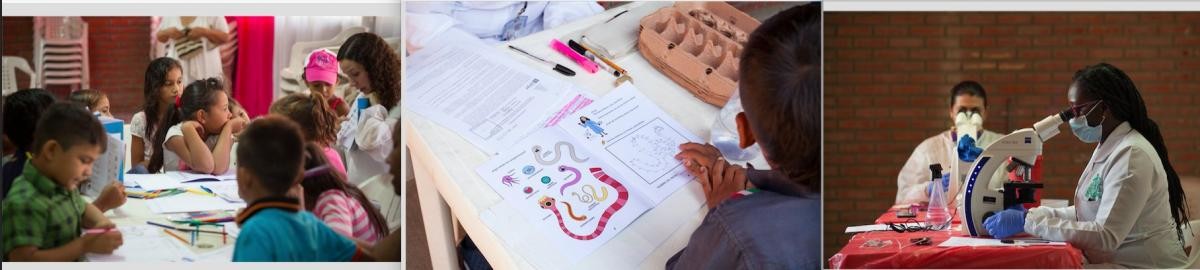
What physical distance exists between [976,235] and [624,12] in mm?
A: 1172

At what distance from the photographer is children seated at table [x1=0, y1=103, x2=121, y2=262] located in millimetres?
3355

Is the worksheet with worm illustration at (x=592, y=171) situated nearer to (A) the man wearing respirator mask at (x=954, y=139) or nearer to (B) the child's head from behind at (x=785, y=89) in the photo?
(B) the child's head from behind at (x=785, y=89)

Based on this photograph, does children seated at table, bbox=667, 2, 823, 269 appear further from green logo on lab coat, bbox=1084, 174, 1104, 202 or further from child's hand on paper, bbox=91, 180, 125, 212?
child's hand on paper, bbox=91, 180, 125, 212

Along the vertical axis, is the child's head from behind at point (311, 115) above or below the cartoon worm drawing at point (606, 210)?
above

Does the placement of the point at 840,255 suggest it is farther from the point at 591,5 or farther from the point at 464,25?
the point at 464,25

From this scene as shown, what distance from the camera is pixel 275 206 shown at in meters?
3.27

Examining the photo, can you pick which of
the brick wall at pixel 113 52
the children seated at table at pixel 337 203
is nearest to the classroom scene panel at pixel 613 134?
the children seated at table at pixel 337 203

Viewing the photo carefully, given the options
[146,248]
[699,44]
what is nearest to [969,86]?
[699,44]

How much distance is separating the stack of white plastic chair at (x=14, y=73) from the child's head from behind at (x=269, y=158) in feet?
1.99

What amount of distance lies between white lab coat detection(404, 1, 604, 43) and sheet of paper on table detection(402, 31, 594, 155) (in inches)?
1.7

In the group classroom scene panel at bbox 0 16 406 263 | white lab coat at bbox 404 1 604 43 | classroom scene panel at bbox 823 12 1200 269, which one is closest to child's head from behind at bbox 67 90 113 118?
classroom scene panel at bbox 0 16 406 263

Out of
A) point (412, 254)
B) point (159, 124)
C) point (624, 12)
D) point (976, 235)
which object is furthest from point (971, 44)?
point (159, 124)

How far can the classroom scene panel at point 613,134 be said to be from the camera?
332 cm

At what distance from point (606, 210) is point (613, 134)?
20 centimetres
